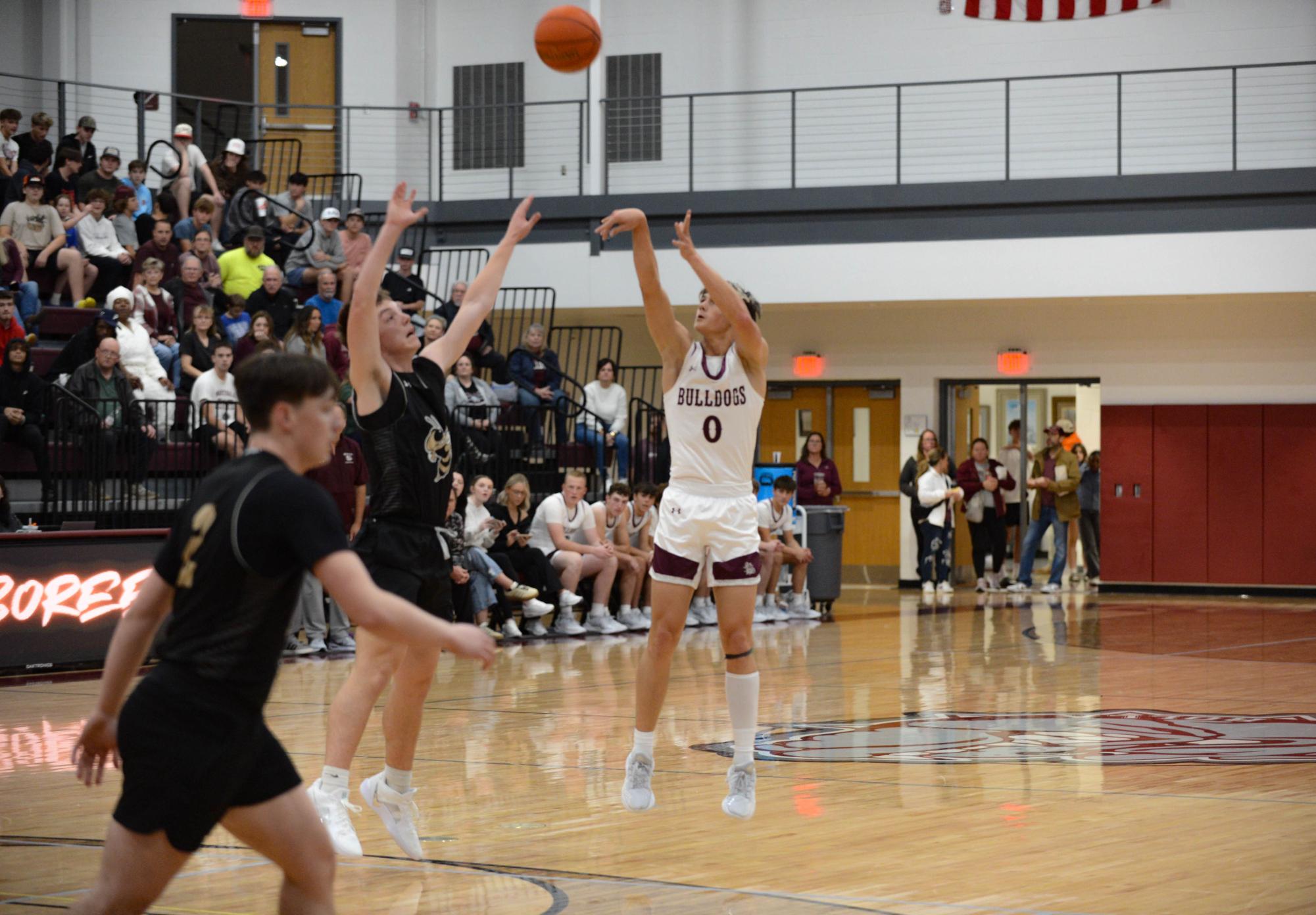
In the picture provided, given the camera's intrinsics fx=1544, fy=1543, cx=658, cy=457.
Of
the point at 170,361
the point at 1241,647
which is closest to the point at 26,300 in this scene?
the point at 170,361

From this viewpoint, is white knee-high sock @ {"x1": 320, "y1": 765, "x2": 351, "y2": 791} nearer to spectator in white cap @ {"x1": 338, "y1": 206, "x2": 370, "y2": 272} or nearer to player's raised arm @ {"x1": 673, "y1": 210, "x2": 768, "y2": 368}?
player's raised arm @ {"x1": 673, "y1": 210, "x2": 768, "y2": 368}

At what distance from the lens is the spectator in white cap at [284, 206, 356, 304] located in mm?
16266

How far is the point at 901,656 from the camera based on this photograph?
39.5 feet

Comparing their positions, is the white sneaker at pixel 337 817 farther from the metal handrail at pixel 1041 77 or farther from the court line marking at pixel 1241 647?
the metal handrail at pixel 1041 77

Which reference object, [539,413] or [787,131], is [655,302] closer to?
[539,413]

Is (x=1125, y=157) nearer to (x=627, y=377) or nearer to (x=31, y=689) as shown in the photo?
(x=627, y=377)

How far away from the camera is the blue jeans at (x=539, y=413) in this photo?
51.5ft

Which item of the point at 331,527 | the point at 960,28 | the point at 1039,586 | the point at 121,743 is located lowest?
Answer: the point at 1039,586

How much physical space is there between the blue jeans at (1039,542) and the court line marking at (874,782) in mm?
13144

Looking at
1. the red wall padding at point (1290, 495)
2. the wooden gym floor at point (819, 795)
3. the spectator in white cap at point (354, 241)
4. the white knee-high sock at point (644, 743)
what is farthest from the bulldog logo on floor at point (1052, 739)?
the red wall padding at point (1290, 495)

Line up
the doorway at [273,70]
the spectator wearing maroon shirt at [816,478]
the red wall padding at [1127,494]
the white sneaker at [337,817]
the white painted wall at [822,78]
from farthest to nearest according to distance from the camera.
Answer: the doorway at [273,70], the red wall padding at [1127,494], the white painted wall at [822,78], the spectator wearing maroon shirt at [816,478], the white sneaker at [337,817]

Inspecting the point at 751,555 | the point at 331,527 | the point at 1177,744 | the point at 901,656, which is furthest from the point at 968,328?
the point at 331,527

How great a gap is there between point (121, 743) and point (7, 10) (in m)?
20.7

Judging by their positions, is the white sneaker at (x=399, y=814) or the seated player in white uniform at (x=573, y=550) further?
the seated player in white uniform at (x=573, y=550)
